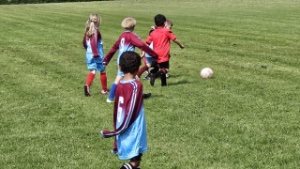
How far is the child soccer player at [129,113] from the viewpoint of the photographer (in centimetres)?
539

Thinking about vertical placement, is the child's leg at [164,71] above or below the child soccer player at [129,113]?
below

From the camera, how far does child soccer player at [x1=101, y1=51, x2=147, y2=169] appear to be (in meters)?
5.39

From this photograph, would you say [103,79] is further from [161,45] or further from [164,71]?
[161,45]

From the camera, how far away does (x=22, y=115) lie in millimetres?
10047

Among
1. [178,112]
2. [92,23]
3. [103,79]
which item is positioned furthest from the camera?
[103,79]

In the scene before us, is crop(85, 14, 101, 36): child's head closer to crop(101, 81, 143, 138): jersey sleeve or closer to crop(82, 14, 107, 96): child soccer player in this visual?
crop(82, 14, 107, 96): child soccer player

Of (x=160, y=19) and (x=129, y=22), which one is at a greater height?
(x=129, y=22)

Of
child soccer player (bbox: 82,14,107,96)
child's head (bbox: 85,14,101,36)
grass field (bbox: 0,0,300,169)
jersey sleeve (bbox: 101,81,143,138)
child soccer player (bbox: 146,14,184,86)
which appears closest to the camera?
jersey sleeve (bbox: 101,81,143,138)

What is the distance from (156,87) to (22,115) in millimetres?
3832

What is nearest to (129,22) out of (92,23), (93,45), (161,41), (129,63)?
(92,23)

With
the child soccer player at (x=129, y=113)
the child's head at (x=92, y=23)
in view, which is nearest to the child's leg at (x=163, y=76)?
the child's head at (x=92, y=23)

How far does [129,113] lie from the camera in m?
5.40

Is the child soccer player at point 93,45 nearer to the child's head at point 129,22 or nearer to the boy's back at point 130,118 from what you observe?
the child's head at point 129,22

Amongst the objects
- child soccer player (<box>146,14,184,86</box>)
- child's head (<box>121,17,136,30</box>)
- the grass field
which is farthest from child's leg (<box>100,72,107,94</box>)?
child's head (<box>121,17,136,30</box>)
